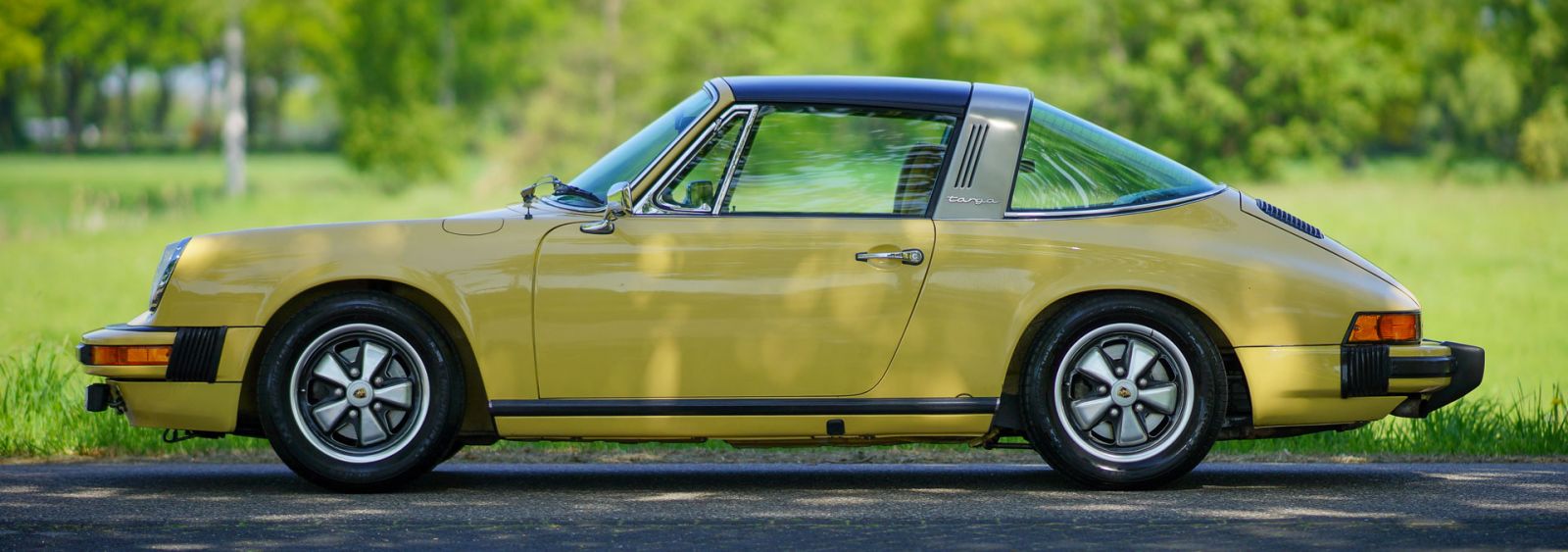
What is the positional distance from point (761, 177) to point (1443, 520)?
2.51 m

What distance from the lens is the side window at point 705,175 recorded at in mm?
6254

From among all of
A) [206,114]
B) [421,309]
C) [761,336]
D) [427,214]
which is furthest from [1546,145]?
[206,114]

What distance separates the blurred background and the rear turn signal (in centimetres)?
2321

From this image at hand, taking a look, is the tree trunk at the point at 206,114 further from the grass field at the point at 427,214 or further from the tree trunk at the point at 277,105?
the grass field at the point at 427,214

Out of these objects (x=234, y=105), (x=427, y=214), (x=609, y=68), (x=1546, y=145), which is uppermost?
(x=609, y=68)

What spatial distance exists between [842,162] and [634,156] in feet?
2.45

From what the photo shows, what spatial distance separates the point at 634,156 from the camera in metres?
6.45

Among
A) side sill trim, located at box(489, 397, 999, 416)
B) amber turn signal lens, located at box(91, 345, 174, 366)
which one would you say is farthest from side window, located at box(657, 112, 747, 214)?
amber turn signal lens, located at box(91, 345, 174, 366)

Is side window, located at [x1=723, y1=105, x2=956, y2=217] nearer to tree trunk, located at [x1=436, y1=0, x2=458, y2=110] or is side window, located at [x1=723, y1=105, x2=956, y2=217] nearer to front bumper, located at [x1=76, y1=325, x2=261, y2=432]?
front bumper, located at [x1=76, y1=325, x2=261, y2=432]

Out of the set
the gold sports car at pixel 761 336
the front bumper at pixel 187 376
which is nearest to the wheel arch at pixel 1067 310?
the gold sports car at pixel 761 336

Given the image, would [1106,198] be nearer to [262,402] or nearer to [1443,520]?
[1443,520]

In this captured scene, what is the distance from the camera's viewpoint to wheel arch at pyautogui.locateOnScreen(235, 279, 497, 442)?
616cm

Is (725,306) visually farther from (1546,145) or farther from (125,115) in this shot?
(125,115)

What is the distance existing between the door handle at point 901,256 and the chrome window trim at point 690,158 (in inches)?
21.2
